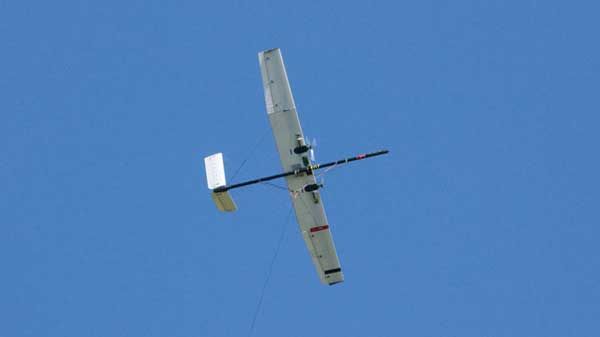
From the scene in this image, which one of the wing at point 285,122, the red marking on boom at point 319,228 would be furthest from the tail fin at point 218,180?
the red marking on boom at point 319,228

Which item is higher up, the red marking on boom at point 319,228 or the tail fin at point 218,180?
the tail fin at point 218,180

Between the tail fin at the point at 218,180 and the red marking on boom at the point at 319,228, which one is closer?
the tail fin at the point at 218,180

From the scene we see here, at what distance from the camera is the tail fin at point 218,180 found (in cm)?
3375

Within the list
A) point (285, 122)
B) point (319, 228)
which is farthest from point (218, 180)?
point (319, 228)

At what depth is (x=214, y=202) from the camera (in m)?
33.9

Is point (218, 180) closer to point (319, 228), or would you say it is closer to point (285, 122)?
point (285, 122)

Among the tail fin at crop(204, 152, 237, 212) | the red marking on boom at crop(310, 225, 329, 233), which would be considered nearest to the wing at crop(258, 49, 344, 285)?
the red marking on boom at crop(310, 225, 329, 233)

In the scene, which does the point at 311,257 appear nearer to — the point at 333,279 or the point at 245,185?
the point at 333,279

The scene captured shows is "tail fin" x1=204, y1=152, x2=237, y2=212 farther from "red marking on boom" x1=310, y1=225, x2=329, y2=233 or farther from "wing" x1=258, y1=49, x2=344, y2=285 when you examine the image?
"red marking on boom" x1=310, y1=225, x2=329, y2=233

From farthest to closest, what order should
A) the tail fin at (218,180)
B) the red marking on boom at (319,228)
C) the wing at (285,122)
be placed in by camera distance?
the red marking on boom at (319,228) < the tail fin at (218,180) < the wing at (285,122)

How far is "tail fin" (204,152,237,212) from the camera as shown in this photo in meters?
33.8

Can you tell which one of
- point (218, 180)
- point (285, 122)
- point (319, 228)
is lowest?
point (319, 228)

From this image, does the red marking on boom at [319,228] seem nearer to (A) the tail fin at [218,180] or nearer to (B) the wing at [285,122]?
(B) the wing at [285,122]

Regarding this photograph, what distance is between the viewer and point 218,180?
33875 millimetres
